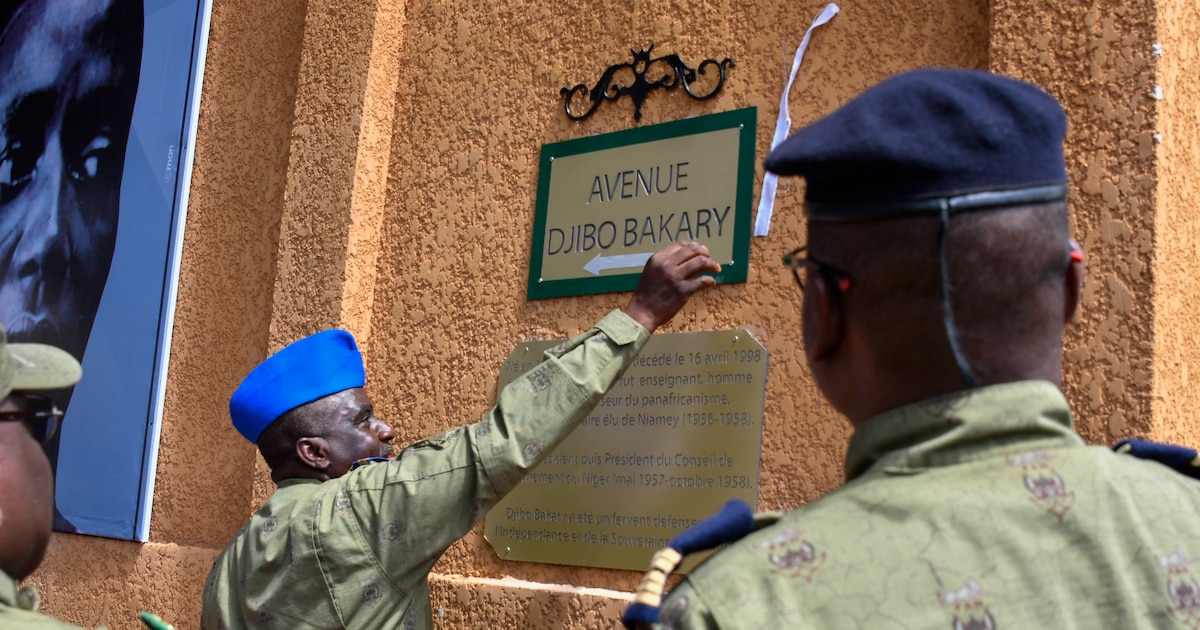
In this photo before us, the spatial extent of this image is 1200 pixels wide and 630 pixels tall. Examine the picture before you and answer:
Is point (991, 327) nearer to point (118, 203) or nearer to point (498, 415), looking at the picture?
point (498, 415)

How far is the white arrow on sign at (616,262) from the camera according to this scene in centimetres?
290

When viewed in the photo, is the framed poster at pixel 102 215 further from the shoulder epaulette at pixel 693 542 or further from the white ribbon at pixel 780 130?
the shoulder epaulette at pixel 693 542

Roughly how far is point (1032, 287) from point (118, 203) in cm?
395

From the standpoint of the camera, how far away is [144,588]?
150 inches

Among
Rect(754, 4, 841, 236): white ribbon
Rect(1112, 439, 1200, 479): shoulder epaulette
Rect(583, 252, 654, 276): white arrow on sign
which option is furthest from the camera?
Rect(583, 252, 654, 276): white arrow on sign

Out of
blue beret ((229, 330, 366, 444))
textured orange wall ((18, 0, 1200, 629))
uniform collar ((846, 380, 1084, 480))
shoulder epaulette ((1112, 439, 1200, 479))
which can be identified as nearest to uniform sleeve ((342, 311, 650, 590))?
blue beret ((229, 330, 366, 444))

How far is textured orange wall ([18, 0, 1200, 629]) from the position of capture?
2.19 m

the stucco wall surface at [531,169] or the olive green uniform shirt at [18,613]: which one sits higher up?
the stucco wall surface at [531,169]

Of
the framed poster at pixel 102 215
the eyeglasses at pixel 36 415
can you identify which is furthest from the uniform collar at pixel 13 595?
the framed poster at pixel 102 215

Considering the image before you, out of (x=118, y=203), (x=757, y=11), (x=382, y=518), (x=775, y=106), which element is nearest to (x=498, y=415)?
(x=382, y=518)

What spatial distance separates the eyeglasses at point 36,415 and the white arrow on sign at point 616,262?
5.19 feet

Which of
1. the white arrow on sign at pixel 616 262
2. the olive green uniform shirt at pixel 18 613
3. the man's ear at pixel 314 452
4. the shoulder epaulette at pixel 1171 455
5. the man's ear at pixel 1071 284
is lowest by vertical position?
the olive green uniform shirt at pixel 18 613

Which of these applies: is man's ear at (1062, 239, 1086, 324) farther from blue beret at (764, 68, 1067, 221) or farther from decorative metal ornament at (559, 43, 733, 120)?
decorative metal ornament at (559, 43, 733, 120)

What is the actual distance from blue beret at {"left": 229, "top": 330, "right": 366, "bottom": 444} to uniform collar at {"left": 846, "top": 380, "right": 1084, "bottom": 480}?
183cm
